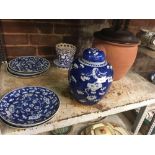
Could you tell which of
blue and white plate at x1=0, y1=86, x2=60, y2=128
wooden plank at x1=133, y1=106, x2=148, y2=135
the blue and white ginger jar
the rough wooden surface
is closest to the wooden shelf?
the rough wooden surface

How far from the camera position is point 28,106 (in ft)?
2.05

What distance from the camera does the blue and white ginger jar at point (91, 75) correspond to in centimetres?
56

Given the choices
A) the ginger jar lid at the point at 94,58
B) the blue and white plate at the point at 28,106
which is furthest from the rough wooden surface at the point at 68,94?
the ginger jar lid at the point at 94,58

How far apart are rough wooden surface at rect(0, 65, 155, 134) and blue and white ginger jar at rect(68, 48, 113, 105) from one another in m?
0.07

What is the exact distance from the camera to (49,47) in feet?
3.19

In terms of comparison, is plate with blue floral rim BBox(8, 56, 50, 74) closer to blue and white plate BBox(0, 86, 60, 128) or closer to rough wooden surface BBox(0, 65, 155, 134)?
rough wooden surface BBox(0, 65, 155, 134)

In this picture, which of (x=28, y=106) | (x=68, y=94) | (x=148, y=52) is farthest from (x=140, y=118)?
(x=28, y=106)

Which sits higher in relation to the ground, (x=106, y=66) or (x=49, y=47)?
(x=106, y=66)

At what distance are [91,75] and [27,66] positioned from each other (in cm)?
37

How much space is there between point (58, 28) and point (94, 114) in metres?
0.49

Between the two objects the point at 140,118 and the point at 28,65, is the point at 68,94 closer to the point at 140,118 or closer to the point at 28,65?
the point at 28,65

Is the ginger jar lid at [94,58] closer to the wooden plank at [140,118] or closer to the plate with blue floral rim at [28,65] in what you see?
the plate with blue floral rim at [28,65]
